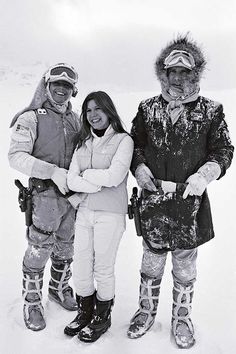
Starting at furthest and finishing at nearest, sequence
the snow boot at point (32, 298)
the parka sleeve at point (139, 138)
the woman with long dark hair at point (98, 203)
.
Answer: the snow boot at point (32, 298), the parka sleeve at point (139, 138), the woman with long dark hair at point (98, 203)

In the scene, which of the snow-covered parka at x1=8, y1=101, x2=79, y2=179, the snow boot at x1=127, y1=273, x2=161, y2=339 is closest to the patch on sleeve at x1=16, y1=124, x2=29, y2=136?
the snow-covered parka at x1=8, y1=101, x2=79, y2=179

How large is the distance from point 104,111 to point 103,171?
0.43 meters

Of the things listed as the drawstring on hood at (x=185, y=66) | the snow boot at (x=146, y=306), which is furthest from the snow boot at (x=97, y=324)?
the drawstring on hood at (x=185, y=66)

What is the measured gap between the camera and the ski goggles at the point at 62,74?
287 centimetres

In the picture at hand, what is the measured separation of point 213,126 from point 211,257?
2.16 m

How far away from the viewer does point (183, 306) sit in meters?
2.93

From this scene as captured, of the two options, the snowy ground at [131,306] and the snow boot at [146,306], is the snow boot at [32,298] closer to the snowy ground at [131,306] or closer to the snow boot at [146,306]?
the snowy ground at [131,306]

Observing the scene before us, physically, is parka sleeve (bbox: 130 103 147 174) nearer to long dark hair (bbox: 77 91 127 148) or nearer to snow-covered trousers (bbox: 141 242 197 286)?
long dark hair (bbox: 77 91 127 148)

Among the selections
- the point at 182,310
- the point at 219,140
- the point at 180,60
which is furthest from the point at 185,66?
the point at 182,310

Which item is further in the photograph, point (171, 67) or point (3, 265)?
point (3, 265)

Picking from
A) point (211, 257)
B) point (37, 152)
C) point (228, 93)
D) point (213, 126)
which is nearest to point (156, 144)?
point (213, 126)

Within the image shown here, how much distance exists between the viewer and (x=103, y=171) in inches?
105

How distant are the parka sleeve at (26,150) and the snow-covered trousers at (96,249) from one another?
0.39 m

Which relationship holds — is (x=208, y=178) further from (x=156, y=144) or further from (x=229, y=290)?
(x=229, y=290)
